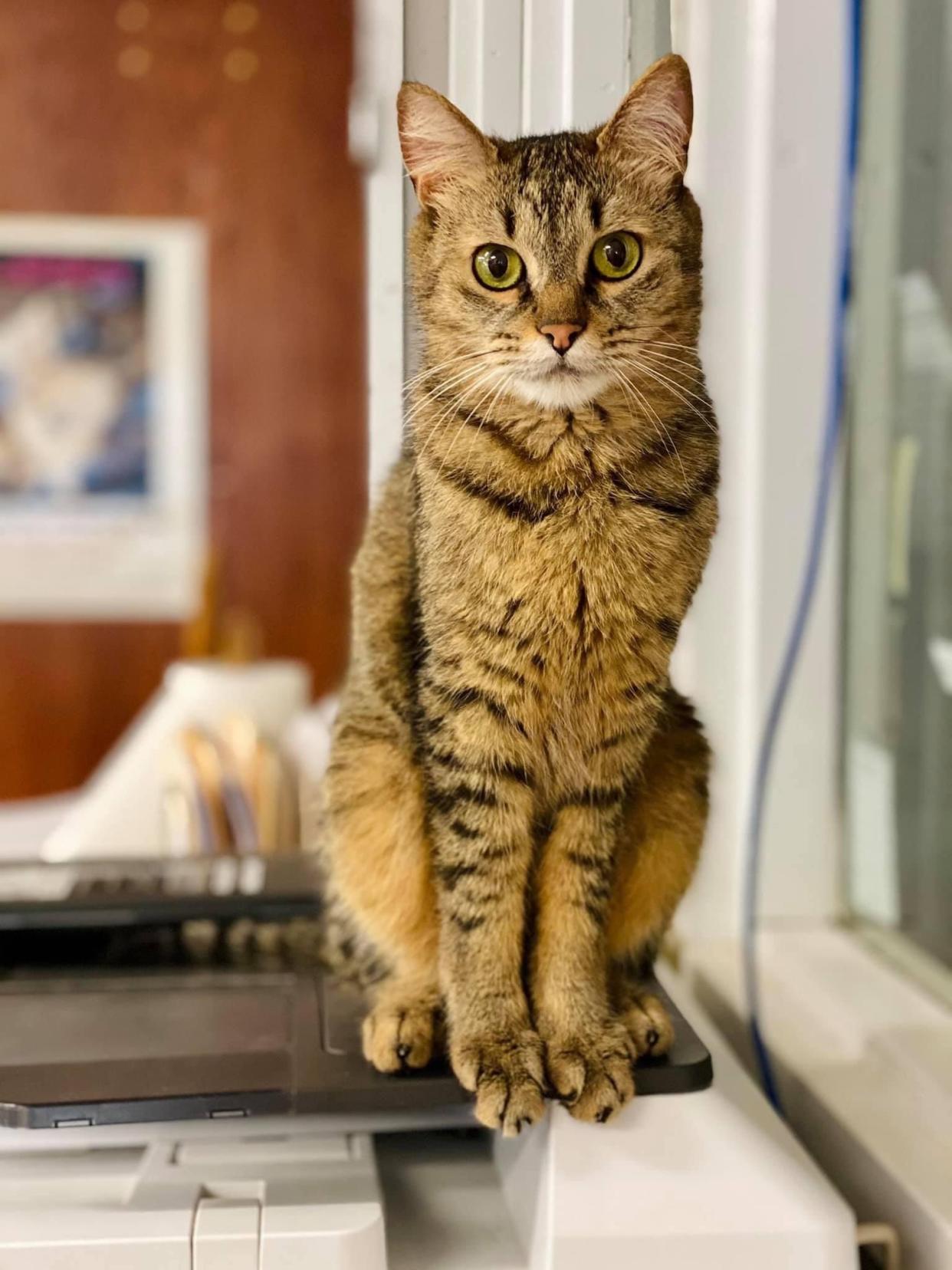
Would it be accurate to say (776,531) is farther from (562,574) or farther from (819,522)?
(562,574)

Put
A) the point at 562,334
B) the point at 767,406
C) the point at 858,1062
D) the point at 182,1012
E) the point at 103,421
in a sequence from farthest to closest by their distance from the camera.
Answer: the point at 103,421 → the point at 767,406 → the point at 858,1062 → the point at 182,1012 → the point at 562,334

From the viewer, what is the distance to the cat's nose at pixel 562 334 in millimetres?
650

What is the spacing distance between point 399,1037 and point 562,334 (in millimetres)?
427

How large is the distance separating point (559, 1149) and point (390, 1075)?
0.36 ft

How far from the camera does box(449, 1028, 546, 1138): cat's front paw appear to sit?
656mm

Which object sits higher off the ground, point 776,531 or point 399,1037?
point 776,531

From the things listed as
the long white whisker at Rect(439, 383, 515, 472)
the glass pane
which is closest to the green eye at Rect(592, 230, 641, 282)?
the long white whisker at Rect(439, 383, 515, 472)

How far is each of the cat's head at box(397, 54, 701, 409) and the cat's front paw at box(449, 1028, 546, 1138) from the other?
0.38 meters

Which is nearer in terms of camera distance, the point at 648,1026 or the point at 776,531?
the point at 648,1026

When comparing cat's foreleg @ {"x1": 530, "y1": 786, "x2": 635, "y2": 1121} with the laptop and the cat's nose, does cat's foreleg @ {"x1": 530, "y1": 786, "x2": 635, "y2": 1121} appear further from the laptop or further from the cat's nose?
the cat's nose

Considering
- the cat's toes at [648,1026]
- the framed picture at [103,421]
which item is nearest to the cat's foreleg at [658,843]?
the cat's toes at [648,1026]

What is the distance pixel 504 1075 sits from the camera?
673 mm

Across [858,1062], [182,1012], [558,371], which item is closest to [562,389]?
[558,371]

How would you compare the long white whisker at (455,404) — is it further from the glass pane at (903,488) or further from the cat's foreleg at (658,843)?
the glass pane at (903,488)
